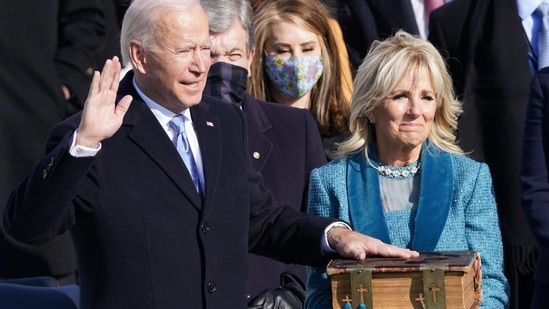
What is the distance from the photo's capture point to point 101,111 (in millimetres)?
3859

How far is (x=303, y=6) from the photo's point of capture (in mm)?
6367

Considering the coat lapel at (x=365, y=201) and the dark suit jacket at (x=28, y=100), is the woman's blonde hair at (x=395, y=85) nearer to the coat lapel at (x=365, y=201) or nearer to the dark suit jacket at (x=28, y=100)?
the coat lapel at (x=365, y=201)

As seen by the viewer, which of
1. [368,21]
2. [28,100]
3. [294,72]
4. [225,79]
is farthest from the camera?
[28,100]

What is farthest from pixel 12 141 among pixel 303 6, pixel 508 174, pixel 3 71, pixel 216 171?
pixel 216 171

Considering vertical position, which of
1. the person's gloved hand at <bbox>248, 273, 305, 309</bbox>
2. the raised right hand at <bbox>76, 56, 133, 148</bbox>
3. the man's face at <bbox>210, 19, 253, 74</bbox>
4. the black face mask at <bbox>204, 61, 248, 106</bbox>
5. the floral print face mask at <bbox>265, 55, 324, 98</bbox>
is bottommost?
the person's gloved hand at <bbox>248, 273, 305, 309</bbox>

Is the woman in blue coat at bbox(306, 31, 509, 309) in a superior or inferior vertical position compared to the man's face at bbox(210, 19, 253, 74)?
inferior

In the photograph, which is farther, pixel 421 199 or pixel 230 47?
pixel 230 47

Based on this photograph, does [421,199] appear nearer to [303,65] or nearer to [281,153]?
[281,153]

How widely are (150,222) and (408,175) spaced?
124 cm

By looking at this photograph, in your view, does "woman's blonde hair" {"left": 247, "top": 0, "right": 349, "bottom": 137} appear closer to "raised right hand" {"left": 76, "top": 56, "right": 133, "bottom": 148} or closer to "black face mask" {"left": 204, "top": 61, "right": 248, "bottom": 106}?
"black face mask" {"left": 204, "top": 61, "right": 248, "bottom": 106}

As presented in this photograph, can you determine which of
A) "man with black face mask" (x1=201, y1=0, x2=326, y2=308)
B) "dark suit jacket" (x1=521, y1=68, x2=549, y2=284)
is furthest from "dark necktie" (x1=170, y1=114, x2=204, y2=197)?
"dark suit jacket" (x1=521, y1=68, x2=549, y2=284)

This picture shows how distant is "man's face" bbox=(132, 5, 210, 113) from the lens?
4.20 meters

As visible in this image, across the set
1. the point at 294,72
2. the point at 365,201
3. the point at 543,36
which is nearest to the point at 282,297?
the point at 365,201

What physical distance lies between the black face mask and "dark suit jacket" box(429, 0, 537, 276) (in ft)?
4.40
